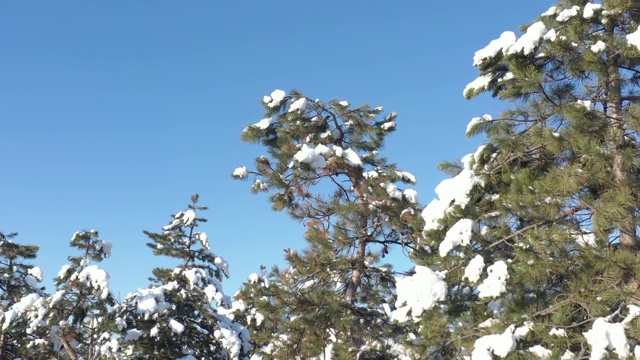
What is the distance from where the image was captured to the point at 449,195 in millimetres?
7812

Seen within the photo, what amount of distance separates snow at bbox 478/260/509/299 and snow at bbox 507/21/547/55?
334cm

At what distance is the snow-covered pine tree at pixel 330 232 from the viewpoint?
35.5 ft

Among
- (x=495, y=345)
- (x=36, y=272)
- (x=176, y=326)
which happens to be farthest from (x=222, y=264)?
(x=495, y=345)

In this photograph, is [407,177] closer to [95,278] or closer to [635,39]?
[635,39]

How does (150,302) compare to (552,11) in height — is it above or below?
below

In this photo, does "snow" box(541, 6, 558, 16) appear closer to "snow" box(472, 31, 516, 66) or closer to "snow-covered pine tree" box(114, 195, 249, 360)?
"snow" box(472, 31, 516, 66)

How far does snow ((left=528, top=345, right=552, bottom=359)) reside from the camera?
6377 millimetres

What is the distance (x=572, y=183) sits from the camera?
6.68 m

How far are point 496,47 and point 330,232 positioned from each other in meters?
5.85

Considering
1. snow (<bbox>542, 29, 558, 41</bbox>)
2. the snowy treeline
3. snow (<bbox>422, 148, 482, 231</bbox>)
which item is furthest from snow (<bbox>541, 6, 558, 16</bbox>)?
snow (<bbox>422, 148, 482, 231</bbox>)

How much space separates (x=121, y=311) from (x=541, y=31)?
44.6 ft

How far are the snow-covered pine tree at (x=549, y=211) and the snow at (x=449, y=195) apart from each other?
0.02 m

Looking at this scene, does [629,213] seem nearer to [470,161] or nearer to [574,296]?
[574,296]

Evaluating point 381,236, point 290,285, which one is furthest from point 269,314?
point 381,236
